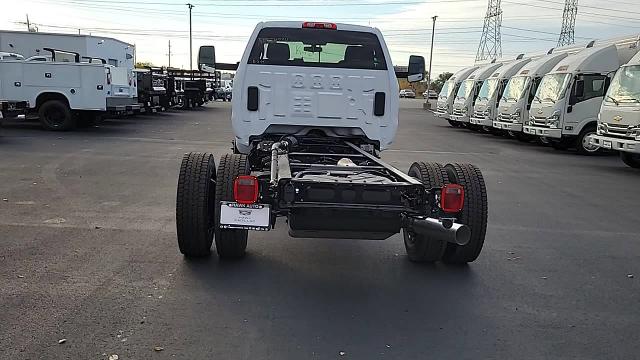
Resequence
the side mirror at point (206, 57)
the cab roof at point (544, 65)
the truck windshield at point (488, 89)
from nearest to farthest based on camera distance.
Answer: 1. the side mirror at point (206, 57)
2. the cab roof at point (544, 65)
3. the truck windshield at point (488, 89)

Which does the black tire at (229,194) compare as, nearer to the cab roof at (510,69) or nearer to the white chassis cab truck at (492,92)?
the white chassis cab truck at (492,92)

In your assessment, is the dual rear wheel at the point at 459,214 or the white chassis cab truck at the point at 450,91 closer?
the dual rear wheel at the point at 459,214

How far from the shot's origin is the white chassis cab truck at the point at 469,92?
84.2 ft

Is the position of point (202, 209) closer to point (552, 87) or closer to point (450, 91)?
point (552, 87)

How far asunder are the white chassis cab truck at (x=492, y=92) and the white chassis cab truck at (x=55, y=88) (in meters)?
13.8

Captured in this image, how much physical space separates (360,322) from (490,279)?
1.64 metres

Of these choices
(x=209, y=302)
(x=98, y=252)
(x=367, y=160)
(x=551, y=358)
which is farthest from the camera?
(x=367, y=160)

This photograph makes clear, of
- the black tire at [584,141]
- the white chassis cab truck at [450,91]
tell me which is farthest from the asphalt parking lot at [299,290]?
the white chassis cab truck at [450,91]

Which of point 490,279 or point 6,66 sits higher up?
point 6,66

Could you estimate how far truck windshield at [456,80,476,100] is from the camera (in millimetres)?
25966

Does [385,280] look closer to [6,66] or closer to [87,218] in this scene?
[87,218]

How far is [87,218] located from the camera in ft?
23.4

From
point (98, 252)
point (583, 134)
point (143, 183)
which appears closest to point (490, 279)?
point (98, 252)

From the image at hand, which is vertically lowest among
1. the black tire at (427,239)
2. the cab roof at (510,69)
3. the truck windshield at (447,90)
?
the black tire at (427,239)
